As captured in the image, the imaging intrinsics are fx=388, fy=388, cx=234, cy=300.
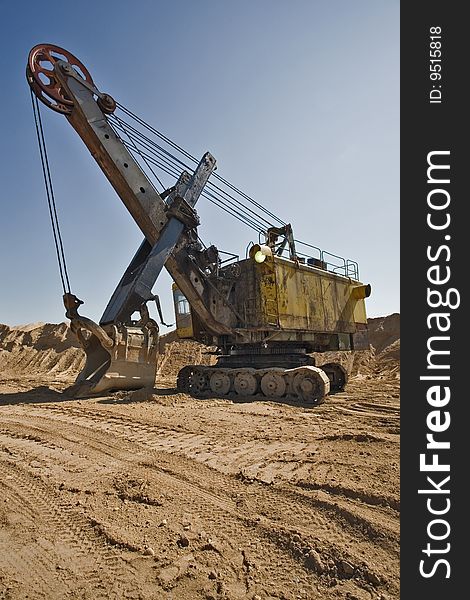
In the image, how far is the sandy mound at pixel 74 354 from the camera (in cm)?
2344

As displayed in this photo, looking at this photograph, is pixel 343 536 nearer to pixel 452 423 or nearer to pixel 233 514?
pixel 233 514

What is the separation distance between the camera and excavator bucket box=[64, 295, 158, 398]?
1005cm

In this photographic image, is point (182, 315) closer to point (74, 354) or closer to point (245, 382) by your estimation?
point (245, 382)

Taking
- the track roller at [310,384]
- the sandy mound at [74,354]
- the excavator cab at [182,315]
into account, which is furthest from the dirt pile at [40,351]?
the track roller at [310,384]

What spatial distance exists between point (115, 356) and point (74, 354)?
55.9 ft

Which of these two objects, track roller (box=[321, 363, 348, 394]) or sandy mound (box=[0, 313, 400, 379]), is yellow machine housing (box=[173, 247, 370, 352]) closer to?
track roller (box=[321, 363, 348, 394])

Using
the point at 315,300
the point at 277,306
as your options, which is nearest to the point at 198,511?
the point at 277,306

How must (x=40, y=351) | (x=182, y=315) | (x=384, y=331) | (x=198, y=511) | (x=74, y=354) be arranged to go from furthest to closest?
1. (x=384, y=331)
2. (x=40, y=351)
3. (x=74, y=354)
4. (x=182, y=315)
5. (x=198, y=511)

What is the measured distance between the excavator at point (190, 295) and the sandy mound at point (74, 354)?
10949 millimetres

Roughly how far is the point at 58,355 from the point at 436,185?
2643cm

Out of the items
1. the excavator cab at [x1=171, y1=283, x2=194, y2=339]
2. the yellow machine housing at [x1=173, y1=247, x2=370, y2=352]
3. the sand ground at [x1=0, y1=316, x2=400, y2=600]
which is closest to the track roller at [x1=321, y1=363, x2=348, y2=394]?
the yellow machine housing at [x1=173, y1=247, x2=370, y2=352]

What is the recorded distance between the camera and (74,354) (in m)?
25.4

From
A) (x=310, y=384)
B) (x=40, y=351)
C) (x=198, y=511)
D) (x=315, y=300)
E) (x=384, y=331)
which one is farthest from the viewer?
(x=384, y=331)

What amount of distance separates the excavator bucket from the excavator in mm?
28
